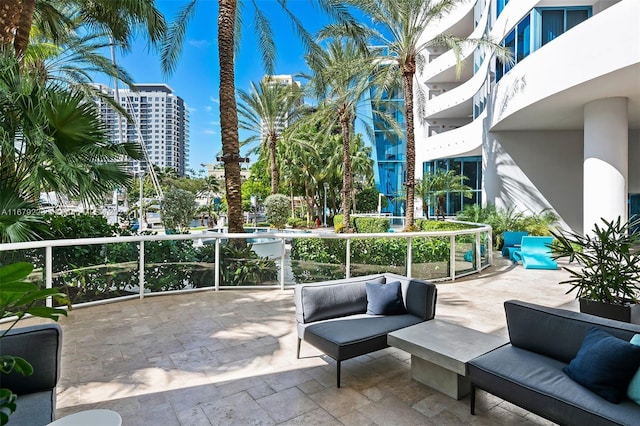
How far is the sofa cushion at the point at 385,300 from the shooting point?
433cm

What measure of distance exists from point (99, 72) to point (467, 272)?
1421cm

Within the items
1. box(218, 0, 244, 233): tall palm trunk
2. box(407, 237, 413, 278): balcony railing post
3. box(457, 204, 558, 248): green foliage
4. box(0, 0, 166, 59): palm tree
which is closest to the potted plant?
box(407, 237, 413, 278): balcony railing post

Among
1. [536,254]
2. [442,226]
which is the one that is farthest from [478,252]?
[442,226]

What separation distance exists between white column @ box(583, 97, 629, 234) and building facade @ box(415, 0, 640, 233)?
0.07 feet

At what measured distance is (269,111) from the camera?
76.9 feet

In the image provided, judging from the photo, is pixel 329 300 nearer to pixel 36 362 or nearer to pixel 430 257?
pixel 36 362

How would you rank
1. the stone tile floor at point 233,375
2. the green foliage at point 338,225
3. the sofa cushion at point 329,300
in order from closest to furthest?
the stone tile floor at point 233,375
the sofa cushion at point 329,300
the green foliage at point 338,225

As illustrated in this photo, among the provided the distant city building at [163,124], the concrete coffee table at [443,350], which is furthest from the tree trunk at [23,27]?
the distant city building at [163,124]

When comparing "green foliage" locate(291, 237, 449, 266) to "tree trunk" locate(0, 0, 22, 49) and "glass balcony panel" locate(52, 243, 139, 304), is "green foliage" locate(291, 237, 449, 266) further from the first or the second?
"tree trunk" locate(0, 0, 22, 49)

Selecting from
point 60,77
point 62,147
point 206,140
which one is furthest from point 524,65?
point 206,140

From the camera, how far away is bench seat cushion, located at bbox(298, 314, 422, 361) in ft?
11.6

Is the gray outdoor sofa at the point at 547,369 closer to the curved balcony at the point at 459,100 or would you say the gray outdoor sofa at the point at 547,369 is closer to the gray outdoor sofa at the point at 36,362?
the gray outdoor sofa at the point at 36,362

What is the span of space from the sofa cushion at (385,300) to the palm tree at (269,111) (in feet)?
63.6

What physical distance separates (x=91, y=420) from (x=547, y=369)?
10.2 feet
